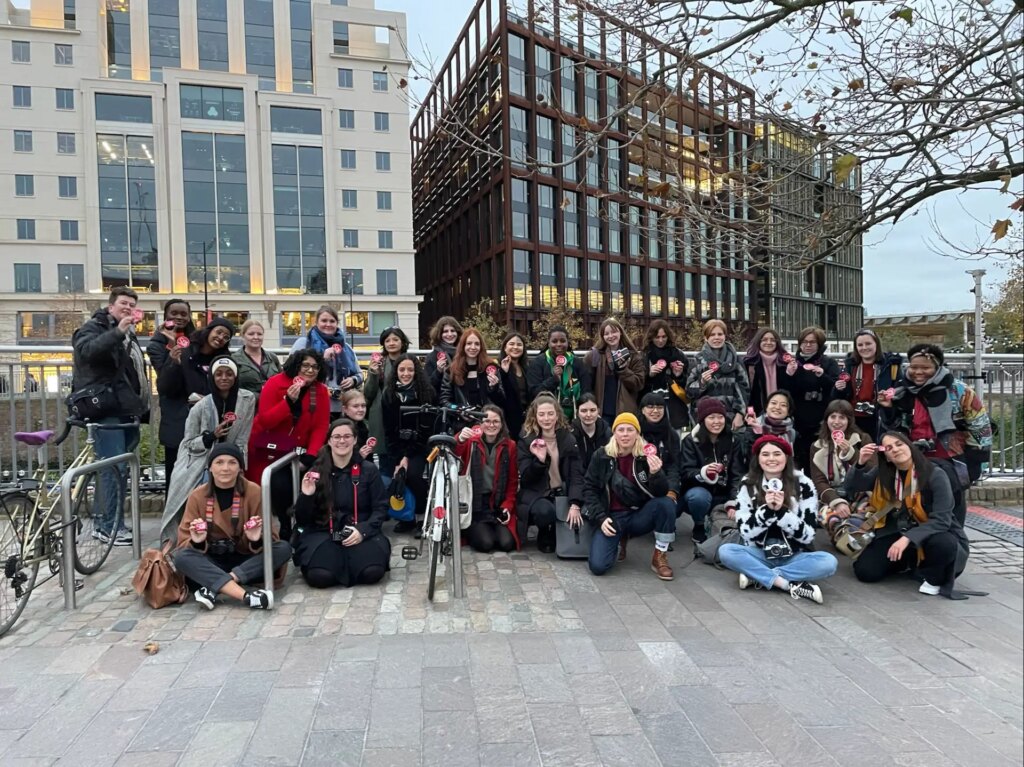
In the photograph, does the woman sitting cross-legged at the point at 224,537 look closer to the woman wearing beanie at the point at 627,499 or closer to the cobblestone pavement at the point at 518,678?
the cobblestone pavement at the point at 518,678

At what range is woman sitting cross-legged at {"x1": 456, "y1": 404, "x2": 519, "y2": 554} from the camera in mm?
5516

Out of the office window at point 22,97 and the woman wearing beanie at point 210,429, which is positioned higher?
the office window at point 22,97

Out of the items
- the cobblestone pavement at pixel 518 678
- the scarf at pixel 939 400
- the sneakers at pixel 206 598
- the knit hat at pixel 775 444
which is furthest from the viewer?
the scarf at pixel 939 400

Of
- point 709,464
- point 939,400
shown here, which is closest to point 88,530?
point 709,464

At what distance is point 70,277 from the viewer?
37500mm

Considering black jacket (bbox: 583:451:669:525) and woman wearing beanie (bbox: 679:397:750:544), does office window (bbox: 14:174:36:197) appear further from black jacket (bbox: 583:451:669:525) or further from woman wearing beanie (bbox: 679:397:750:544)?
woman wearing beanie (bbox: 679:397:750:544)

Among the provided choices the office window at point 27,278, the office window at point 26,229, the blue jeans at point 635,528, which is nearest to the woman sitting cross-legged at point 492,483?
the blue jeans at point 635,528

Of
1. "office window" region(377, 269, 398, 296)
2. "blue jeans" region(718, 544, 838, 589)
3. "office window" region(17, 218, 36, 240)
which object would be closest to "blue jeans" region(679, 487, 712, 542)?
"blue jeans" region(718, 544, 838, 589)

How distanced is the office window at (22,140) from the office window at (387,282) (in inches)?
836

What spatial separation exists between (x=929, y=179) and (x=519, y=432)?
4.16 m

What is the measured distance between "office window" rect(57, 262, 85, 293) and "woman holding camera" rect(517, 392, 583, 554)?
4159 centimetres

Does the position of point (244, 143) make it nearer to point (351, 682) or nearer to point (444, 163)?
point (444, 163)

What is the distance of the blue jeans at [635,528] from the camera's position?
5023 mm

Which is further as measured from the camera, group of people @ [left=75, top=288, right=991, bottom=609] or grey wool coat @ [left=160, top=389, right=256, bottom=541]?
grey wool coat @ [left=160, top=389, right=256, bottom=541]
